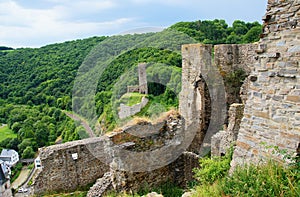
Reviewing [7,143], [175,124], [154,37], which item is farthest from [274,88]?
[7,143]

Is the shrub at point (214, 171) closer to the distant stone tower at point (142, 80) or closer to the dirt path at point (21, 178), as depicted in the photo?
the distant stone tower at point (142, 80)

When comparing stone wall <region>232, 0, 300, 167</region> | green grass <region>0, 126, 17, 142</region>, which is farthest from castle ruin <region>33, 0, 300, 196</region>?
green grass <region>0, 126, 17, 142</region>

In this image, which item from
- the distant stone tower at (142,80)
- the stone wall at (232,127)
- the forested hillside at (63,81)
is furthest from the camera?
the distant stone tower at (142,80)

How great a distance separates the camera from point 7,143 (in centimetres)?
4528

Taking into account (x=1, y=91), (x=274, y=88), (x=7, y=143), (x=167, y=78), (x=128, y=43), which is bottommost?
(x=7, y=143)

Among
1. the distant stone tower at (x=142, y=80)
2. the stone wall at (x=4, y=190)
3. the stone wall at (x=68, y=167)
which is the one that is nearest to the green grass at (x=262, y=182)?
the stone wall at (x=68, y=167)

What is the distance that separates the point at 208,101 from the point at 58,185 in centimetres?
604

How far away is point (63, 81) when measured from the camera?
134 feet

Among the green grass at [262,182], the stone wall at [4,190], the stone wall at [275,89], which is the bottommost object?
the stone wall at [4,190]

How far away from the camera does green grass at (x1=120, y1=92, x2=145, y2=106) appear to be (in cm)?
2642

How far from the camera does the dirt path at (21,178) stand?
29.4 m

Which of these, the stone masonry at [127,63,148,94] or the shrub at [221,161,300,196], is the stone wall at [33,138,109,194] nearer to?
the shrub at [221,161,300,196]

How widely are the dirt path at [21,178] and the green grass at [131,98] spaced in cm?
1426

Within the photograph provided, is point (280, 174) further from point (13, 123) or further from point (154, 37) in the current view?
point (13, 123)
